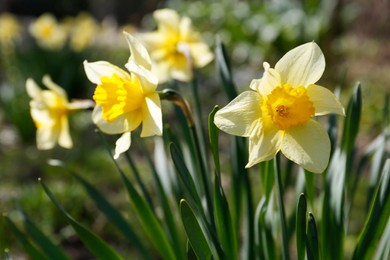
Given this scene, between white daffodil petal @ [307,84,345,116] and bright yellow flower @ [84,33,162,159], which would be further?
bright yellow flower @ [84,33,162,159]

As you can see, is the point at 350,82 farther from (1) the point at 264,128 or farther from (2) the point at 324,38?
(1) the point at 264,128

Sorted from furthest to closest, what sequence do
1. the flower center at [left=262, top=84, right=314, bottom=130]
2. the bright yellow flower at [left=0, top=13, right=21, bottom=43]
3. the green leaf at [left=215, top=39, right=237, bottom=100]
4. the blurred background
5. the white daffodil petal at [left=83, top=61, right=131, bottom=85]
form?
the bright yellow flower at [left=0, top=13, right=21, bottom=43], the blurred background, the green leaf at [left=215, top=39, right=237, bottom=100], the white daffodil petal at [left=83, top=61, right=131, bottom=85], the flower center at [left=262, top=84, right=314, bottom=130]

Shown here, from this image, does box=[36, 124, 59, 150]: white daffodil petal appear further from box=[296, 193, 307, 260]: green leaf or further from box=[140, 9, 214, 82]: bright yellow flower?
box=[296, 193, 307, 260]: green leaf

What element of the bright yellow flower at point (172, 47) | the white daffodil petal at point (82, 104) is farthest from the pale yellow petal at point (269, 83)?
the bright yellow flower at point (172, 47)

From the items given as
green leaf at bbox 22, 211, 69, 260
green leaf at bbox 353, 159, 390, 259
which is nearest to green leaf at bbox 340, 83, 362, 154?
green leaf at bbox 353, 159, 390, 259

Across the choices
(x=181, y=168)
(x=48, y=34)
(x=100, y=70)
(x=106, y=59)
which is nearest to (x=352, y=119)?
(x=181, y=168)

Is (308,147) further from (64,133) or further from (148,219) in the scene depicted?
(64,133)
